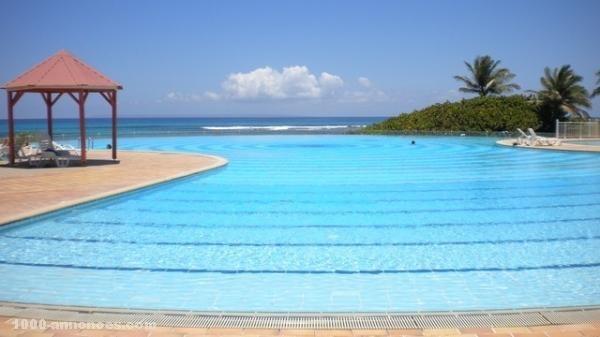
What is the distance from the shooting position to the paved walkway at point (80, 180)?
26.6ft

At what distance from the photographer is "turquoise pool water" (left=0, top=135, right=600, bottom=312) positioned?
4684mm

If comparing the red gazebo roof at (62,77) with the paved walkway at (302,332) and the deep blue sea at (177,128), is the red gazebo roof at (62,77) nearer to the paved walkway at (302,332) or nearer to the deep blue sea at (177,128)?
the paved walkway at (302,332)

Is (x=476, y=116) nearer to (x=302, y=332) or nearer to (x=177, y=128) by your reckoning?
(x=302, y=332)

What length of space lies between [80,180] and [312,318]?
845cm

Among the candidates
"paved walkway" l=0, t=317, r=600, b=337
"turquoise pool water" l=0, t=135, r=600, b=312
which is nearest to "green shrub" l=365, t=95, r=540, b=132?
"turquoise pool water" l=0, t=135, r=600, b=312

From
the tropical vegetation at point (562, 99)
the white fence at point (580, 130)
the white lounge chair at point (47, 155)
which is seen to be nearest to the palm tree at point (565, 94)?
the tropical vegetation at point (562, 99)

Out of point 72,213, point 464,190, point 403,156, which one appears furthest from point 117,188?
point 403,156

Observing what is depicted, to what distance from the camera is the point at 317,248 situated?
647 centimetres

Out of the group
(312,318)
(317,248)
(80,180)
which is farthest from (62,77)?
(312,318)

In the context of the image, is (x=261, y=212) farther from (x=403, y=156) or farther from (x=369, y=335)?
(x=403, y=156)

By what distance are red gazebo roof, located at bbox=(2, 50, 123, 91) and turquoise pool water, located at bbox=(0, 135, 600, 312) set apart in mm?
3959

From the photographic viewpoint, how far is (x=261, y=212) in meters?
8.78

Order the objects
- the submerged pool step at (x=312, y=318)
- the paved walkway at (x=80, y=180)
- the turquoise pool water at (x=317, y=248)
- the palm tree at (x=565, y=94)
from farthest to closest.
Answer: the palm tree at (x=565, y=94) → the paved walkway at (x=80, y=180) → the turquoise pool water at (x=317, y=248) → the submerged pool step at (x=312, y=318)

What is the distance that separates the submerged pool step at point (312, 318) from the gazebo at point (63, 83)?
10289 mm
